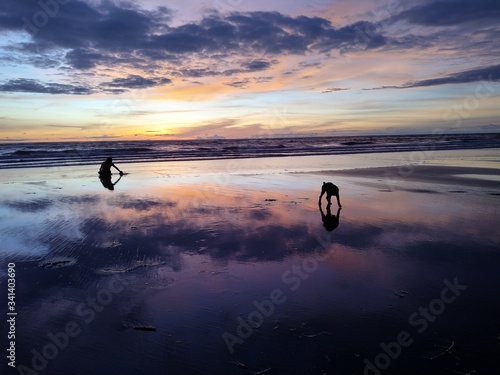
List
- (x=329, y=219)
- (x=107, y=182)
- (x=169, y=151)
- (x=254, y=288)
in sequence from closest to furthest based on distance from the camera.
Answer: (x=254, y=288), (x=329, y=219), (x=107, y=182), (x=169, y=151)

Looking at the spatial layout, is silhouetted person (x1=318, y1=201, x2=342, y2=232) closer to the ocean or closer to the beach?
the beach

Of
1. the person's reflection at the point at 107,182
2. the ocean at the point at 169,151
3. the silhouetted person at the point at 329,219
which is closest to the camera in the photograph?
the silhouetted person at the point at 329,219

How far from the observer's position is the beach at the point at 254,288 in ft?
15.0

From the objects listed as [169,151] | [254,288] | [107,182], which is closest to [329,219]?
[254,288]

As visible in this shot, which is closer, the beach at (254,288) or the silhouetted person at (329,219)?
the beach at (254,288)

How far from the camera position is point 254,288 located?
21.1 ft

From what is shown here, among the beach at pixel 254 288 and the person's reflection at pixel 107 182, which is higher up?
the person's reflection at pixel 107 182

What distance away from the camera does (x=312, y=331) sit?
5062mm

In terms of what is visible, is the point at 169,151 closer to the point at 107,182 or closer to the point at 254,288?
the point at 107,182

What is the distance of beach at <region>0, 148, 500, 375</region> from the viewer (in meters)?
4.56

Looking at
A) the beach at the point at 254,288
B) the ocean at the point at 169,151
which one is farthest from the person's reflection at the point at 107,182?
the ocean at the point at 169,151

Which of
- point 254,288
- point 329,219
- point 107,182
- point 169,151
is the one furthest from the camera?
point 169,151

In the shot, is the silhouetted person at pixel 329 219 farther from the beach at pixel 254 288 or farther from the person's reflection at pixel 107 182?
the person's reflection at pixel 107 182

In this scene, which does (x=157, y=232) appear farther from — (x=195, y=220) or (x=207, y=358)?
(x=207, y=358)
